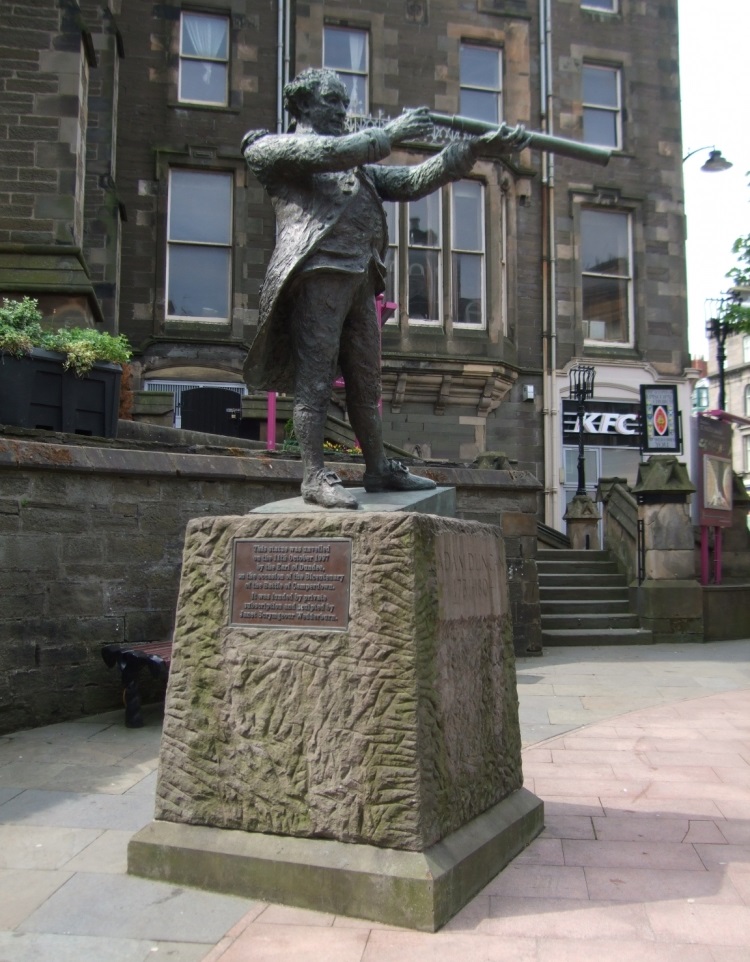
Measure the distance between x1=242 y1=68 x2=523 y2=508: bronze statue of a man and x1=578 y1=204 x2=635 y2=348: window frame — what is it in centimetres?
1610

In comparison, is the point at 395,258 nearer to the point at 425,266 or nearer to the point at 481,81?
the point at 425,266

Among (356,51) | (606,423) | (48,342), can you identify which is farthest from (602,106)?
(48,342)

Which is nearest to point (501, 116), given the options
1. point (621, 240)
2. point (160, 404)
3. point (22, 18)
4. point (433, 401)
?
point (621, 240)

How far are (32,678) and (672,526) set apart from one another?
869 cm

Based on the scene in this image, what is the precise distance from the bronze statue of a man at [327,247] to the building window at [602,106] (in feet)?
57.6

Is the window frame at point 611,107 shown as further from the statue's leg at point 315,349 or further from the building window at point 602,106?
the statue's leg at point 315,349

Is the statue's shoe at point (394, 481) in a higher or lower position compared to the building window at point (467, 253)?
lower

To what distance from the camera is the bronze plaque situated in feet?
11.6

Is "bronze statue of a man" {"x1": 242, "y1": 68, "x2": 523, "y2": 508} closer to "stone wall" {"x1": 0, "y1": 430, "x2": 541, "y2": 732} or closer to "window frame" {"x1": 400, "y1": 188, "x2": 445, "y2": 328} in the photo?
"stone wall" {"x1": 0, "y1": 430, "x2": 541, "y2": 732}

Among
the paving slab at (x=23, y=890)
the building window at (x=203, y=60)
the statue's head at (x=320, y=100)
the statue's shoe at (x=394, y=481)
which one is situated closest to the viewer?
the paving slab at (x=23, y=890)

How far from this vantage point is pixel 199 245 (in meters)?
17.5

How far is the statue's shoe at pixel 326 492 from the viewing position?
3809mm

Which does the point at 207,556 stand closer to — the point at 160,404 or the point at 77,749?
the point at 77,749

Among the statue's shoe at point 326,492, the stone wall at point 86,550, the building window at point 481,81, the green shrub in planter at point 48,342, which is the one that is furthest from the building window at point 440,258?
the statue's shoe at point 326,492
